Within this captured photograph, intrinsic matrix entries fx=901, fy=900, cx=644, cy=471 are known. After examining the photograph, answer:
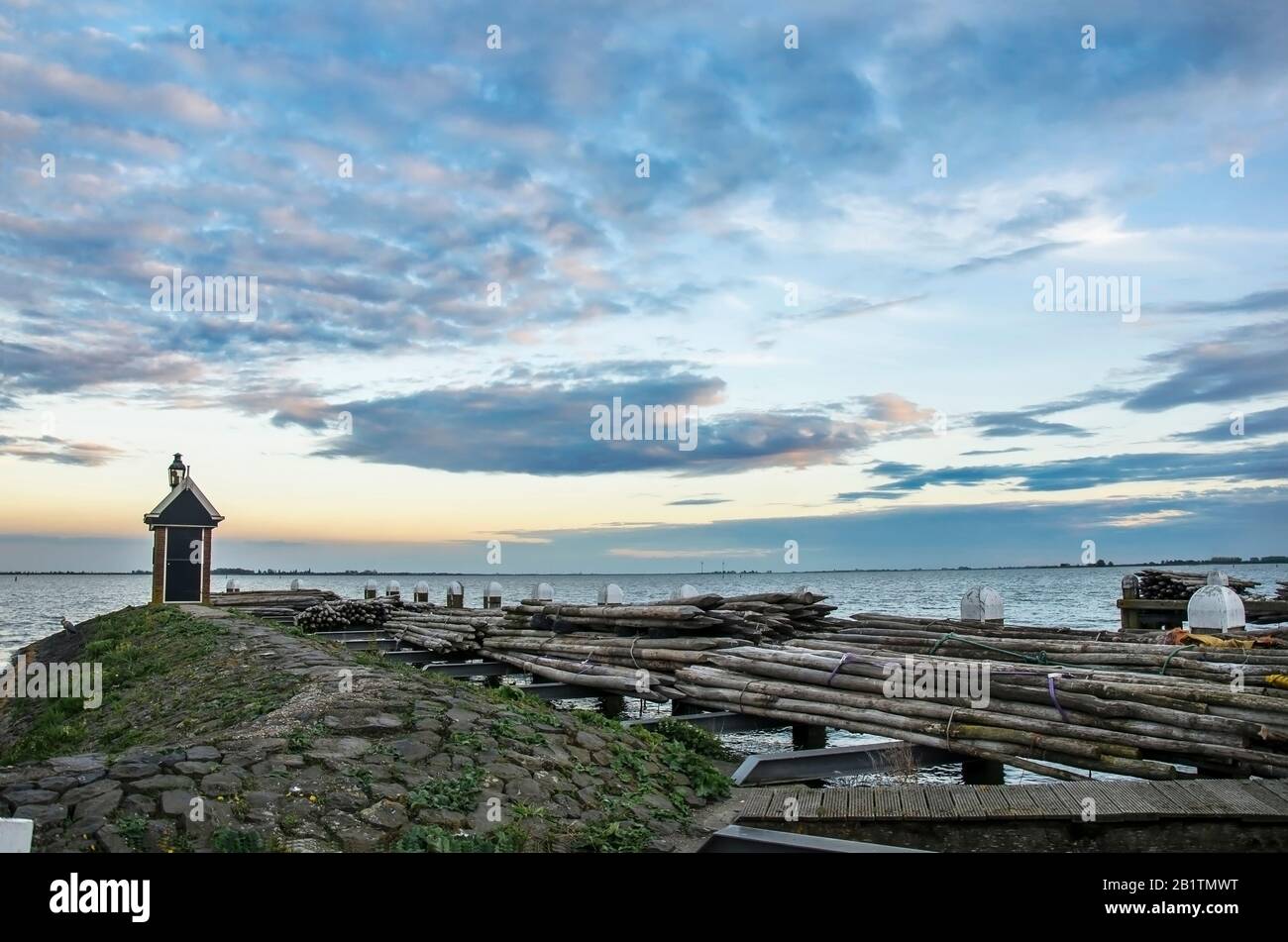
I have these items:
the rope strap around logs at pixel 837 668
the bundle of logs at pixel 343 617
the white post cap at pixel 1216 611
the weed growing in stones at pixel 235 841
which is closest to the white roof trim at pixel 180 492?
the bundle of logs at pixel 343 617

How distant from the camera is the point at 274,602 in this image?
39156 millimetres

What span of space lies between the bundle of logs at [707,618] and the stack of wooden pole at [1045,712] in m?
2.79

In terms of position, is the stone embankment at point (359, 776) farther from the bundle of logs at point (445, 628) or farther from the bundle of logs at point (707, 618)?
the bundle of logs at point (445, 628)

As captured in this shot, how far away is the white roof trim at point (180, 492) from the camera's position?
92.5 feet

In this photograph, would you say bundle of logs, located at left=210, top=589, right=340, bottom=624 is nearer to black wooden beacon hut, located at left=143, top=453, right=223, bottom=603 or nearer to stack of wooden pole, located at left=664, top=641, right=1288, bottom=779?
black wooden beacon hut, located at left=143, top=453, right=223, bottom=603

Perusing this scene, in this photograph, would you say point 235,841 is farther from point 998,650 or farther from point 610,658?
point 610,658

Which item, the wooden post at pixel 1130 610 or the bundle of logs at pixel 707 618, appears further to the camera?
the wooden post at pixel 1130 610

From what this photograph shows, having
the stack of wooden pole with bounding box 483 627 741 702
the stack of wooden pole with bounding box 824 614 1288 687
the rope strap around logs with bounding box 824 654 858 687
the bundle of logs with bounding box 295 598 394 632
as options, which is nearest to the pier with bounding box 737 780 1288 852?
the stack of wooden pole with bounding box 824 614 1288 687

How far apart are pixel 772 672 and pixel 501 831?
25.3 ft

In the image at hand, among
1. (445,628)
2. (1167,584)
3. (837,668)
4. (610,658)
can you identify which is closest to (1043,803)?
(837,668)

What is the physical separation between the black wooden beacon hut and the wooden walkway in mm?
25440
